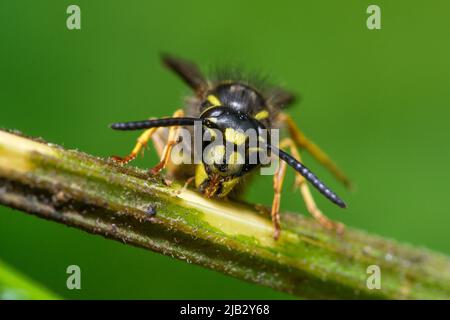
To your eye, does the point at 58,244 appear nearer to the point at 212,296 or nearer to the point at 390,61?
the point at 212,296

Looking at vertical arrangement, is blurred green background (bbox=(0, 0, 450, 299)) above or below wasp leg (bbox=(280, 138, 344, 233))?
above

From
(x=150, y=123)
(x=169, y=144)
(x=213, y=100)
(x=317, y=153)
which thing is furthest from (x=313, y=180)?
(x=317, y=153)

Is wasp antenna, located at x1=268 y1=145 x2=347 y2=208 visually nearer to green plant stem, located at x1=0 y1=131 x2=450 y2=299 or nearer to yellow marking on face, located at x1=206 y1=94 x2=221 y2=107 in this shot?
green plant stem, located at x1=0 y1=131 x2=450 y2=299

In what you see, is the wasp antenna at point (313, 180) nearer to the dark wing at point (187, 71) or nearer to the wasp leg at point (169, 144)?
the wasp leg at point (169, 144)

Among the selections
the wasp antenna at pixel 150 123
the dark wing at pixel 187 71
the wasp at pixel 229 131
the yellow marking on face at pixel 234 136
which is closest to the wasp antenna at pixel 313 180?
the wasp at pixel 229 131

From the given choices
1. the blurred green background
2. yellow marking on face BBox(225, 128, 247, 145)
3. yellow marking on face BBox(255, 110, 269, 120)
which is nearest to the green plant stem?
yellow marking on face BBox(225, 128, 247, 145)

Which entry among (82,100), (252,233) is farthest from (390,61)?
(252,233)

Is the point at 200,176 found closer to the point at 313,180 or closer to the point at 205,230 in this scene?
the point at 205,230
